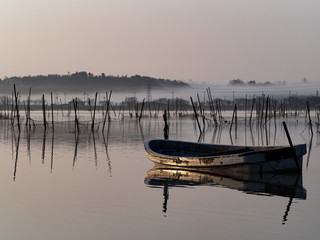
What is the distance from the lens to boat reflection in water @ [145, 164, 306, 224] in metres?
11.3

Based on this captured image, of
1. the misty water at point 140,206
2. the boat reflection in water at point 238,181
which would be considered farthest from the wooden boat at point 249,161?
the misty water at point 140,206

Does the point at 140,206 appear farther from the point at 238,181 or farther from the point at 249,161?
the point at 249,161

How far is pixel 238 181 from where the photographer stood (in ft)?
41.7

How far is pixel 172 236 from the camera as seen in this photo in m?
7.66

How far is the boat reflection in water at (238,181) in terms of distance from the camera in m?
11.3

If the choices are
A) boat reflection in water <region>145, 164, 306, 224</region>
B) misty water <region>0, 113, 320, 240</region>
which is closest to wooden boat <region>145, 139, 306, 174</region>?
boat reflection in water <region>145, 164, 306, 224</region>

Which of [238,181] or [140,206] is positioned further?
[238,181]

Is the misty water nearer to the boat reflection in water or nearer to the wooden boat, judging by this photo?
the boat reflection in water

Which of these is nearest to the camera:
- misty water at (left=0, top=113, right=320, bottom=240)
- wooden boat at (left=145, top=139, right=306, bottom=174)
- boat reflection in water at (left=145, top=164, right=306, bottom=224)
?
misty water at (left=0, top=113, right=320, bottom=240)

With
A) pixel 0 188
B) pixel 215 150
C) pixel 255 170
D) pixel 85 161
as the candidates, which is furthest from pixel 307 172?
pixel 0 188

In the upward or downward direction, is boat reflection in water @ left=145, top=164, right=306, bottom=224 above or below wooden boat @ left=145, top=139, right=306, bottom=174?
below

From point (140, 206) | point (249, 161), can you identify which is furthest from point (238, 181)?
point (140, 206)

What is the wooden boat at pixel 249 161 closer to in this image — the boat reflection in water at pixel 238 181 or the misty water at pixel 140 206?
the boat reflection in water at pixel 238 181

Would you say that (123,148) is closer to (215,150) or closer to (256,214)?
(215,150)
